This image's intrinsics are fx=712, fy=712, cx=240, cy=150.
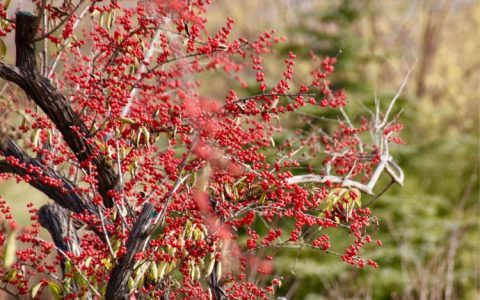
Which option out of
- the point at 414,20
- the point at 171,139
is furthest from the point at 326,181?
the point at 414,20

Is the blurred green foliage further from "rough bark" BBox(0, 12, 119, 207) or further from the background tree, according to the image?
"rough bark" BBox(0, 12, 119, 207)

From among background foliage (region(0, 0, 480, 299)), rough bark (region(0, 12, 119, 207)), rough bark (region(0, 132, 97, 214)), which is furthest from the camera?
background foliage (region(0, 0, 480, 299))

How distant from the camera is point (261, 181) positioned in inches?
154

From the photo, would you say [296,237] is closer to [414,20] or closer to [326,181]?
[326,181]

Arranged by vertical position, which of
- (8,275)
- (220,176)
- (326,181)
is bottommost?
(8,275)

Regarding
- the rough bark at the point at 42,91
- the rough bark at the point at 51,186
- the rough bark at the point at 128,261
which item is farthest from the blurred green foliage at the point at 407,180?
the rough bark at the point at 128,261

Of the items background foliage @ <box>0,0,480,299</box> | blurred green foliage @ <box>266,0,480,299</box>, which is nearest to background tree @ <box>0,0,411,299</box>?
background foliage @ <box>0,0,480,299</box>

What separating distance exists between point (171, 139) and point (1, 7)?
116cm

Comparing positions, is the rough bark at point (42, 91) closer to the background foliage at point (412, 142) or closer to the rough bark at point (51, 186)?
the rough bark at point (51, 186)

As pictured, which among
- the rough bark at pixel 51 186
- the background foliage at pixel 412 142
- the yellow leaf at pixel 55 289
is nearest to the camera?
the yellow leaf at pixel 55 289

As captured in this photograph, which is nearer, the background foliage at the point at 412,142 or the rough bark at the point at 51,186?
the rough bark at the point at 51,186

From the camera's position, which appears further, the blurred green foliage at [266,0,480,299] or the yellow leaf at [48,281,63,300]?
the blurred green foliage at [266,0,480,299]

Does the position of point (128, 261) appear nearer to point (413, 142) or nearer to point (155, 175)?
point (155, 175)

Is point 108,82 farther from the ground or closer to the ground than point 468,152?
closer to the ground
